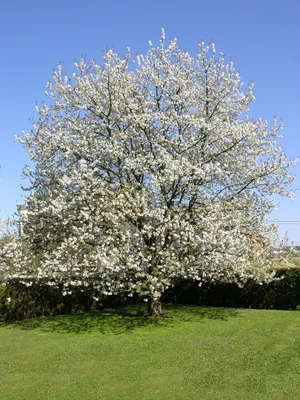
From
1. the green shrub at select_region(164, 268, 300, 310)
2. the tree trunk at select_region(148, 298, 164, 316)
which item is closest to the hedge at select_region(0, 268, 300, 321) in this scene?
the green shrub at select_region(164, 268, 300, 310)

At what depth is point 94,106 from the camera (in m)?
17.4

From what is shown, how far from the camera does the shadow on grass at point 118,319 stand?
659 inches

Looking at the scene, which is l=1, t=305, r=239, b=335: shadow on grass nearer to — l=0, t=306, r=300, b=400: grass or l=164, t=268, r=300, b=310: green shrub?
l=0, t=306, r=300, b=400: grass

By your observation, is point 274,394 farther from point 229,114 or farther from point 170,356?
point 229,114

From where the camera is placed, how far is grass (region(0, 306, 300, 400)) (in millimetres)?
9703

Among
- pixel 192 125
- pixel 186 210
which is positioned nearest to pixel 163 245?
pixel 186 210

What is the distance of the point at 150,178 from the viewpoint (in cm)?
1748

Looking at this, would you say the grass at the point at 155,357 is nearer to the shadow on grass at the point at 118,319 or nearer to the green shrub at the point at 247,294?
the shadow on grass at the point at 118,319

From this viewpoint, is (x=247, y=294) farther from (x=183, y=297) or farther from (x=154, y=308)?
(x=154, y=308)

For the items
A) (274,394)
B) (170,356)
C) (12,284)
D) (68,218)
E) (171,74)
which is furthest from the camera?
(12,284)

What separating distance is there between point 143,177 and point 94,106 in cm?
359

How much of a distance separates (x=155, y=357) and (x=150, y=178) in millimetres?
7589

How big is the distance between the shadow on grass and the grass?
45 millimetres

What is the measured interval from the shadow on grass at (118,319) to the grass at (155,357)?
0.15 feet
